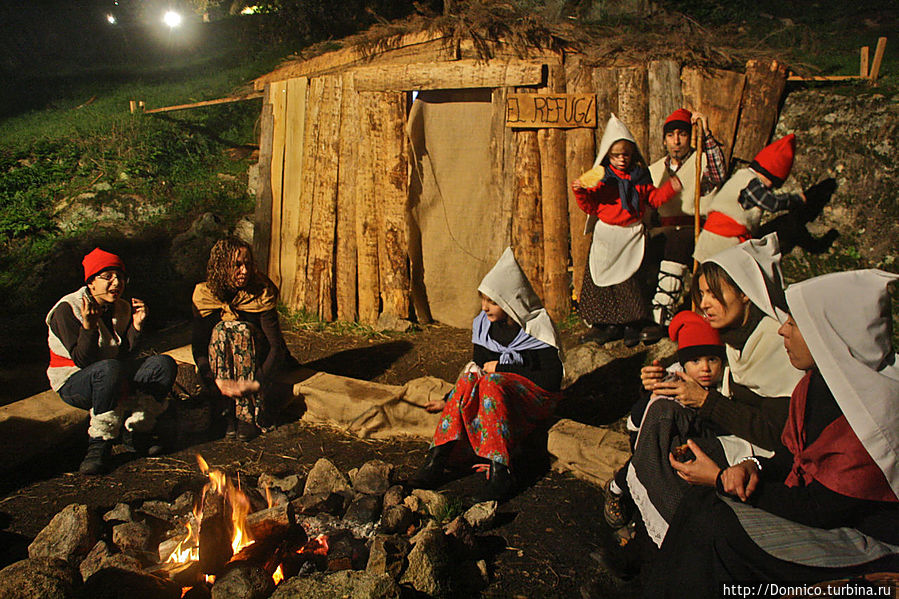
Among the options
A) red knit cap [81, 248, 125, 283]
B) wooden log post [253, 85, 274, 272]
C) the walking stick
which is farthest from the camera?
wooden log post [253, 85, 274, 272]

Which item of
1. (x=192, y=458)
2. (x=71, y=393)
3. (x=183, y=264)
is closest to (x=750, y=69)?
(x=192, y=458)

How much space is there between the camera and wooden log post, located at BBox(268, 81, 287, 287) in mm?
7395

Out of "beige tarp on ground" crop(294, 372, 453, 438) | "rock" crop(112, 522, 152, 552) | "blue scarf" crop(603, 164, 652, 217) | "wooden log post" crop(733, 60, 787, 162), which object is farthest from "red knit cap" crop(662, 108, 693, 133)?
"rock" crop(112, 522, 152, 552)

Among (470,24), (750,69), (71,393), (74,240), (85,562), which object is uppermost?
(470,24)

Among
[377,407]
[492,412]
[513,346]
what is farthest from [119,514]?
[513,346]

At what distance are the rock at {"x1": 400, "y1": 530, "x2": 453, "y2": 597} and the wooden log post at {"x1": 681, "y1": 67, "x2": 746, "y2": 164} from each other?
4397 millimetres

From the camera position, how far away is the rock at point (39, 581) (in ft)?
8.39

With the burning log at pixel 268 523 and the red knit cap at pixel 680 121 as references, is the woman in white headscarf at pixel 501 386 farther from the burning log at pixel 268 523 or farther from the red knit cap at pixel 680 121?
the red knit cap at pixel 680 121

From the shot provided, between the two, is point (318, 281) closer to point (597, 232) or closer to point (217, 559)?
point (597, 232)

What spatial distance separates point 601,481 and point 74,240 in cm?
752

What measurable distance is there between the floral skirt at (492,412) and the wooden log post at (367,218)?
3.12 meters

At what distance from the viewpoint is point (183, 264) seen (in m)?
8.21

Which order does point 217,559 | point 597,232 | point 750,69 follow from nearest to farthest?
point 217,559 → point 597,232 → point 750,69

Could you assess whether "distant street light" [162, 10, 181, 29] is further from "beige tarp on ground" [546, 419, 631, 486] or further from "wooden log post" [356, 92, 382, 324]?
"beige tarp on ground" [546, 419, 631, 486]
